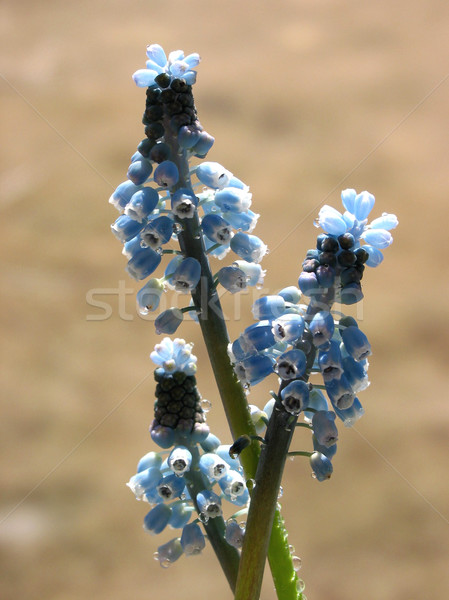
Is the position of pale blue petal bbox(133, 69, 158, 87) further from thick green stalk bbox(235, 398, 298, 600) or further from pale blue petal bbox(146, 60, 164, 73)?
thick green stalk bbox(235, 398, 298, 600)

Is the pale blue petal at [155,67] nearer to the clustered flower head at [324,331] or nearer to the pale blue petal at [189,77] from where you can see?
the pale blue petal at [189,77]

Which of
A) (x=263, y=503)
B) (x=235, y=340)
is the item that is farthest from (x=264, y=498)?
(x=235, y=340)

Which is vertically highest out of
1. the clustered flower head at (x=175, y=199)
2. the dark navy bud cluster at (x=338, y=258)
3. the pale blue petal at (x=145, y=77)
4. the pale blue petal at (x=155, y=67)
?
the pale blue petal at (x=155, y=67)

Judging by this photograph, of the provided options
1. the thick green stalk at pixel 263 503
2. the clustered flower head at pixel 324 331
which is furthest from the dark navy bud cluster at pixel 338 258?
the thick green stalk at pixel 263 503

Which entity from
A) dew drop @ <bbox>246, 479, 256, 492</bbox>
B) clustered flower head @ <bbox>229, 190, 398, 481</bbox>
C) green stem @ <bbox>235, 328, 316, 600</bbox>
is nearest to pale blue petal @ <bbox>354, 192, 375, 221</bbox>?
clustered flower head @ <bbox>229, 190, 398, 481</bbox>

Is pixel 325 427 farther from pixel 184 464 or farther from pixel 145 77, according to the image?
pixel 145 77

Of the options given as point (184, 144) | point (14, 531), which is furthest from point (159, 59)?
point (14, 531)

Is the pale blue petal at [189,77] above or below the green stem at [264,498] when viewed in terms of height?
above
